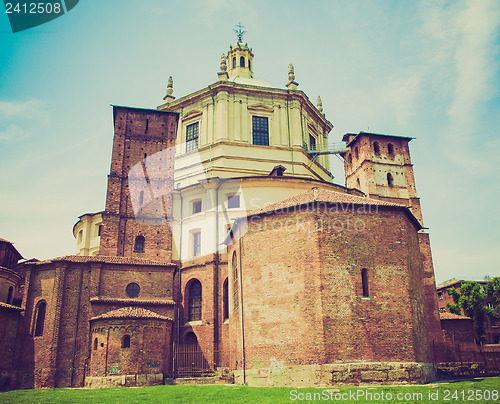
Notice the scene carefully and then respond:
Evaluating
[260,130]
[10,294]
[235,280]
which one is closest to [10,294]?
[10,294]

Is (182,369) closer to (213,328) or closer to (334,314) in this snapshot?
(213,328)

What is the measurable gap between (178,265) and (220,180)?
19.0ft

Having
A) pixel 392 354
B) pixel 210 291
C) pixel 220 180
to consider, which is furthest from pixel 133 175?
pixel 392 354

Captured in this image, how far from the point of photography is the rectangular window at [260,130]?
3156 centimetres

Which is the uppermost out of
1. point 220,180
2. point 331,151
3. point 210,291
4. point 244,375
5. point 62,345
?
point 331,151

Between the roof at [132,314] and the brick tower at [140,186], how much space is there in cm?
540

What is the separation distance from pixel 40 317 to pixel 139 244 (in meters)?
6.87

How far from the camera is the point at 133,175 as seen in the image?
28.4 meters

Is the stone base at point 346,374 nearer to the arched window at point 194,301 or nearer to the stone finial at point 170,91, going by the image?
the arched window at point 194,301

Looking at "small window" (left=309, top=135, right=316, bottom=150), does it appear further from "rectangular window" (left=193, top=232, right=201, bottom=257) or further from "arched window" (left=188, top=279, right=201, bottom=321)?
"arched window" (left=188, top=279, right=201, bottom=321)

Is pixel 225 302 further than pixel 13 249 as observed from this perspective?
No

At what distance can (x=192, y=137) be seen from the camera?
107ft

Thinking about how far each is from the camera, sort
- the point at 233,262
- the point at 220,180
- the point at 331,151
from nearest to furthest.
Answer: the point at 233,262
the point at 220,180
the point at 331,151

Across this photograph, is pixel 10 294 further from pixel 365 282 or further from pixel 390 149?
pixel 390 149
